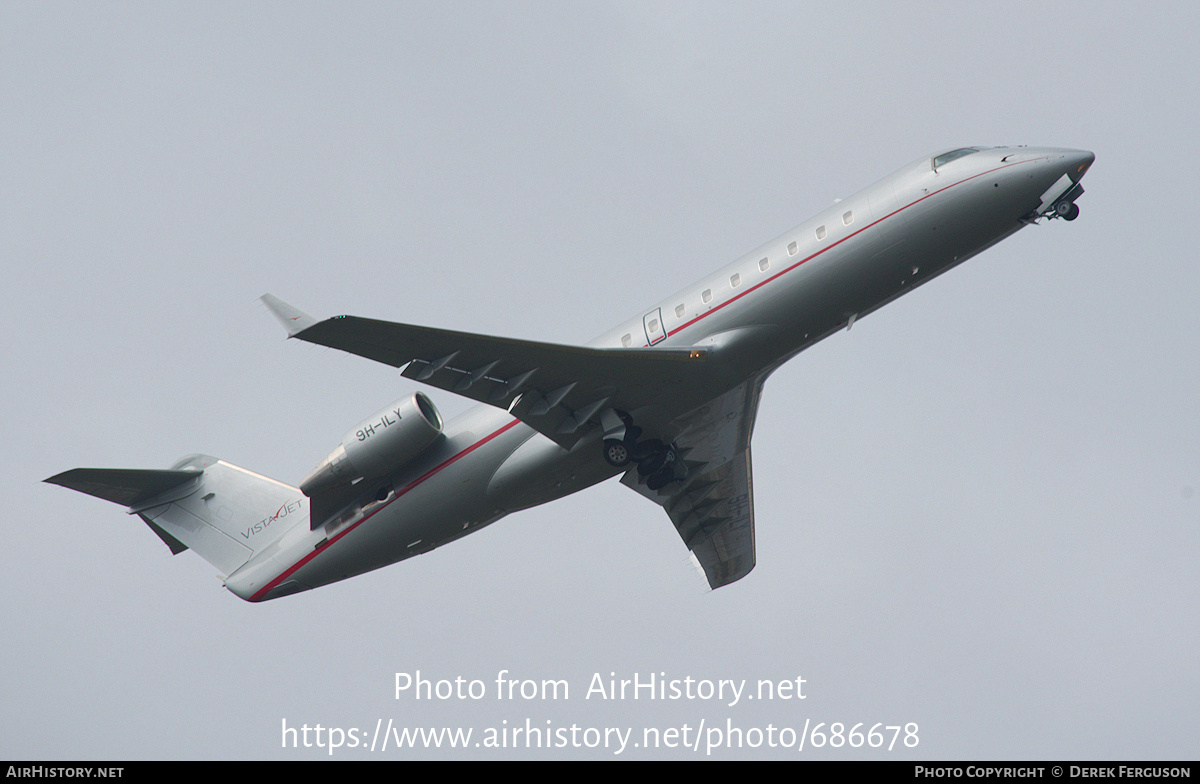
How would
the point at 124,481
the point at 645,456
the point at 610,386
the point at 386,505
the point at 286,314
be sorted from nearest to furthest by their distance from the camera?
1. the point at 286,314
2. the point at 610,386
3. the point at 645,456
4. the point at 386,505
5. the point at 124,481

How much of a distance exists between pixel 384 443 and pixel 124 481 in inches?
280

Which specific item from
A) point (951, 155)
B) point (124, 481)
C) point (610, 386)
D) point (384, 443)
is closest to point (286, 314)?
point (384, 443)

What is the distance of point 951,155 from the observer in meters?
21.9

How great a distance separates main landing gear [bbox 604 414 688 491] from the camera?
2308cm

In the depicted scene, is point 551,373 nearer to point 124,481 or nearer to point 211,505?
point 211,505

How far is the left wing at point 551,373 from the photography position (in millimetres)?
21062

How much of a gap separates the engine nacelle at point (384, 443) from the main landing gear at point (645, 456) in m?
3.64

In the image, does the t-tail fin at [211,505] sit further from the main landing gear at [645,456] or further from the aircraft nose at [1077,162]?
the aircraft nose at [1077,162]

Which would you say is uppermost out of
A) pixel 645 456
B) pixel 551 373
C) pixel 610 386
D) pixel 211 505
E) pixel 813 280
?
pixel 813 280

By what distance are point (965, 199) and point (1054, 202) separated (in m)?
1.58

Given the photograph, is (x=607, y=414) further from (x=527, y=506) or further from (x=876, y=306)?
(x=876, y=306)

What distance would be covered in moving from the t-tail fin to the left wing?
6.57 m

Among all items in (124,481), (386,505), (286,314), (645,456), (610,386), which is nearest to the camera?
(286,314)

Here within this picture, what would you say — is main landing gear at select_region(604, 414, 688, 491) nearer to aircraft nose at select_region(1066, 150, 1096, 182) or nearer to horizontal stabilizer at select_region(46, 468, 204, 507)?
aircraft nose at select_region(1066, 150, 1096, 182)
